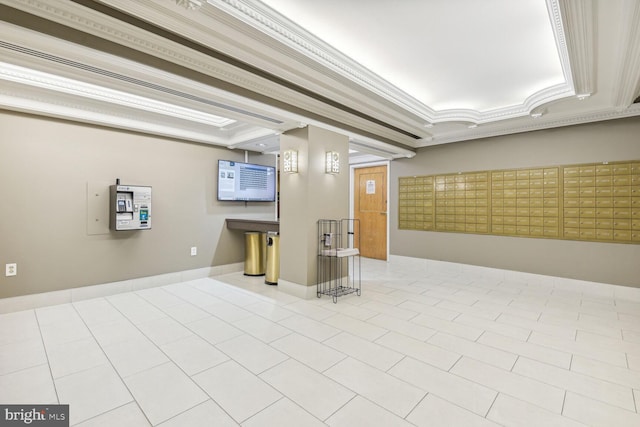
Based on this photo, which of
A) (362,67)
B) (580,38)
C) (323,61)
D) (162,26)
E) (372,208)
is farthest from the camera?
A: (372,208)

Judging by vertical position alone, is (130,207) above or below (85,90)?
below

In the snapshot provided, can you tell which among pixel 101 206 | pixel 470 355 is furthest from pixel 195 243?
pixel 470 355

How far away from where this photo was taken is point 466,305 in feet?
11.6

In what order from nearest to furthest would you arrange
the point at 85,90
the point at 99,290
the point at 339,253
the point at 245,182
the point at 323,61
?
the point at 323,61 → the point at 85,90 → the point at 339,253 → the point at 99,290 → the point at 245,182

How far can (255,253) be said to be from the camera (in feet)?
16.2

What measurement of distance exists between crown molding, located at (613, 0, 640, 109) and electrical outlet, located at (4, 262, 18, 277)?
5.83 meters

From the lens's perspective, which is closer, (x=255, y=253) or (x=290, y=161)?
(x=290, y=161)

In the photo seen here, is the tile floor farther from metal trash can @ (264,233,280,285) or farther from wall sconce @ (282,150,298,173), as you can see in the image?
wall sconce @ (282,150,298,173)

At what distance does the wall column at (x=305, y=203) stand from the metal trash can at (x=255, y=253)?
99 centimetres

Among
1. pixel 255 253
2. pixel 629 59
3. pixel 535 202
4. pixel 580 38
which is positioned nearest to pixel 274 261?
pixel 255 253

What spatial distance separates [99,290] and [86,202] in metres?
1.15

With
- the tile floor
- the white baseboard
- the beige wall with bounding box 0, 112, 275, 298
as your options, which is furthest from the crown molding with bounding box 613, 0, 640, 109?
the white baseboard

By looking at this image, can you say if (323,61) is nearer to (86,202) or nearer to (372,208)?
(86,202)

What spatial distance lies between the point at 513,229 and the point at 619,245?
4.01 ft
